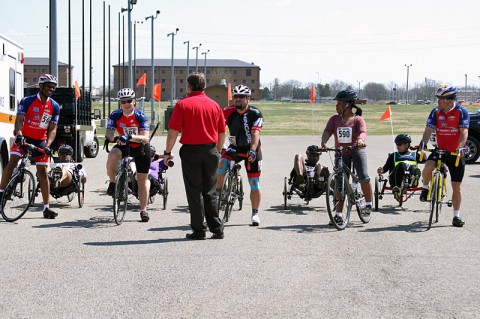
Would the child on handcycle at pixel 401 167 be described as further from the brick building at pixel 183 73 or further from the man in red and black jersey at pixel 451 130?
the brick building at pixel 183 73

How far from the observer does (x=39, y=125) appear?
1013 centimetres

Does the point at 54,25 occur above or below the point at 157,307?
above

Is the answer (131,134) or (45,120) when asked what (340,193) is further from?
(45,120)

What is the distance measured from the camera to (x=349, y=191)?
9516 millimetres

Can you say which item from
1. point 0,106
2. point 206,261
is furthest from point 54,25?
point 206,261

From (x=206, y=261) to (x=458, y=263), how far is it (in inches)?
101

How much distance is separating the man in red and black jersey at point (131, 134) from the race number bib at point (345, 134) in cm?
269

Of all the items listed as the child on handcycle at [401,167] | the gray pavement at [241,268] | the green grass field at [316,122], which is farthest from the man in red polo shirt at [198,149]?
the green grass field at [316,122]

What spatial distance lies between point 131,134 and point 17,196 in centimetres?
180

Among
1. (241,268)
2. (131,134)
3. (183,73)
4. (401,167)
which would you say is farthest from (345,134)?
(183,73)

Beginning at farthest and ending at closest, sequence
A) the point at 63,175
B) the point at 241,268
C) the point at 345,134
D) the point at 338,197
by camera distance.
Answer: the point at 63,175 < the point at 345,134 < the point at 338,197 < the point at 241,268

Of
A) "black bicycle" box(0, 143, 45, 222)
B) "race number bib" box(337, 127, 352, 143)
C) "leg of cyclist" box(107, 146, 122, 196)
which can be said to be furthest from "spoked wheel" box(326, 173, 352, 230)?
"black bicycle" box(0, 143, 45, 222)

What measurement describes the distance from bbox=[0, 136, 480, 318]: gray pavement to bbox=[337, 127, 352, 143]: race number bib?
3.95ft

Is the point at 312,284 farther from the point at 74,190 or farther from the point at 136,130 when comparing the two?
the point at 74,190
